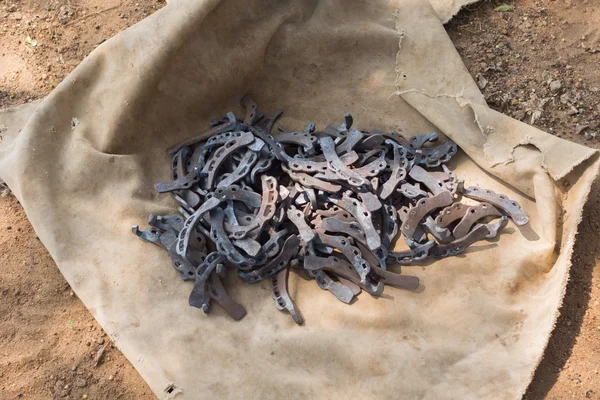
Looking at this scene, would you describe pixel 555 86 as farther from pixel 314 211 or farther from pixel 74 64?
pixel 74 64

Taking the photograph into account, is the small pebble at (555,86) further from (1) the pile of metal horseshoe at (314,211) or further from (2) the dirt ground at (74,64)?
(1) the pile of metal horseshoe at (314,211)

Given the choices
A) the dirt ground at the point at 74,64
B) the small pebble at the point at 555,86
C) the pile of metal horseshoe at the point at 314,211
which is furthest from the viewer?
the small pebble at the point at 555,86

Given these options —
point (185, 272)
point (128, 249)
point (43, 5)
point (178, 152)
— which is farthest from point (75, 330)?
point (43, 5)

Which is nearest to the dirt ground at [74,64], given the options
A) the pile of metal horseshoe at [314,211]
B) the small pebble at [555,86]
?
the small pebble at [555,86]

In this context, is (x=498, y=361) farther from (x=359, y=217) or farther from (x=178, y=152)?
(x=178, y=152)

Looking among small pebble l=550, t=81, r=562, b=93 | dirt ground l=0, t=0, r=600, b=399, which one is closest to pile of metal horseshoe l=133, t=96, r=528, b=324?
dirt ground l=0, t=0, r=600, b=399

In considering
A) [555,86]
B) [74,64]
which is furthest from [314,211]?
[74,64]

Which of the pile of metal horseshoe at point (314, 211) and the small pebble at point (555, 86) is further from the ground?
the small pebble at point (555, 86)
